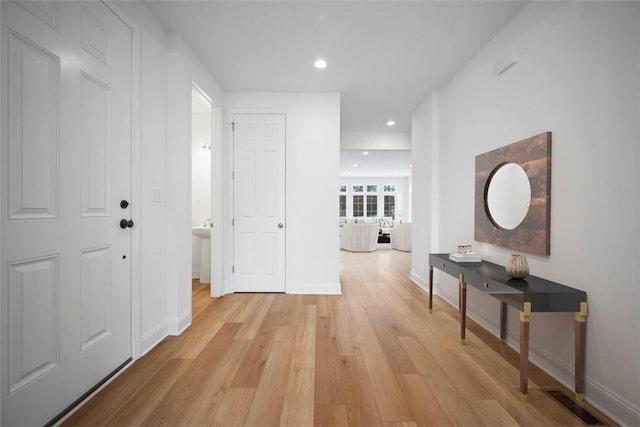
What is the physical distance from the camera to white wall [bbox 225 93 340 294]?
3711 millimetres

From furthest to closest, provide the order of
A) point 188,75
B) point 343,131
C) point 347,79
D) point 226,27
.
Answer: point 343,131
point 347,79
point 188,75
point 226,27

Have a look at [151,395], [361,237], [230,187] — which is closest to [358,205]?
[361,237]

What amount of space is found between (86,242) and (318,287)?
8.57 feet

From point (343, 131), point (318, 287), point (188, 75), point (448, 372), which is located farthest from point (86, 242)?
point (343, 131)

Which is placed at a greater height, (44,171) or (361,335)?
(44,171)

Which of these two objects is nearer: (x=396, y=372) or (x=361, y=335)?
(x=396, y=372)

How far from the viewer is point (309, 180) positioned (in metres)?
3.73

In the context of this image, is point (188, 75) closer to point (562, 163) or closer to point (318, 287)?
point (318, 287)

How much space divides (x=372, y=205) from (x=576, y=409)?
1255 centimetres

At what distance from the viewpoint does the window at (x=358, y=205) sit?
14.0 m

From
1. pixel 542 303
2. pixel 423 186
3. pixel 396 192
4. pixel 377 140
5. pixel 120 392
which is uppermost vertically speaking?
pixel 377 140

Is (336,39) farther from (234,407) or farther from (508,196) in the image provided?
(234,407)

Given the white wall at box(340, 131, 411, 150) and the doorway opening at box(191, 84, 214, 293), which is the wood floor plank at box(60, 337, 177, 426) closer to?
the doorway opening at box(191, 84, 214, 293)

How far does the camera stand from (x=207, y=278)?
429 centimetres
